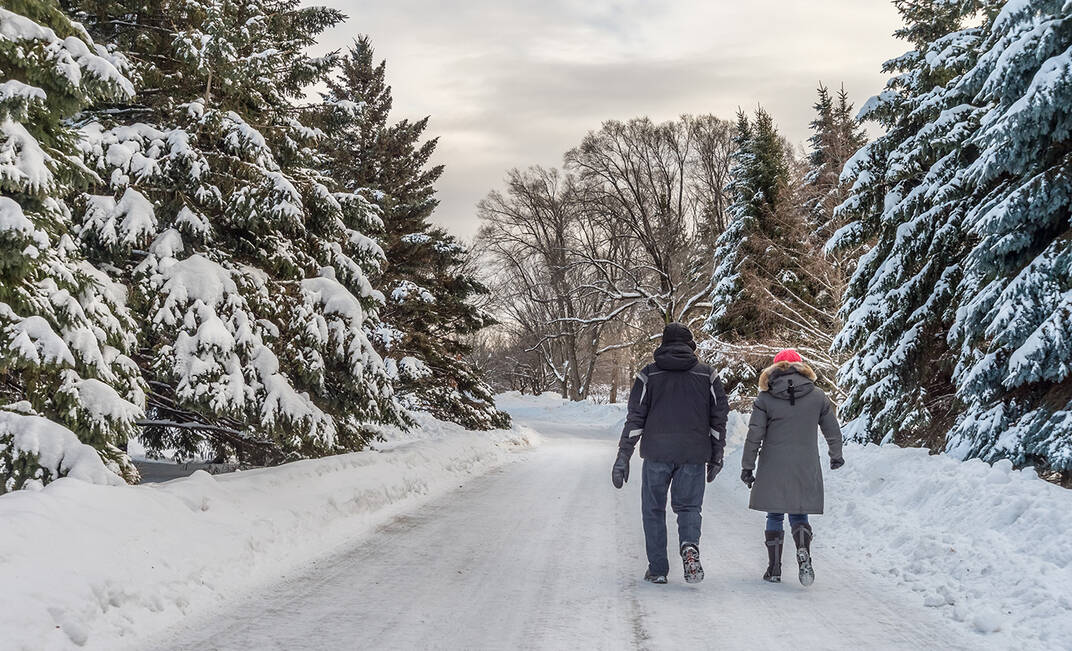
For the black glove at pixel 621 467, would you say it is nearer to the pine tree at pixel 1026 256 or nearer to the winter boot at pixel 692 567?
the winter boot at pixel 692 567

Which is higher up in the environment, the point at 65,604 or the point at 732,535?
the point at 65,604

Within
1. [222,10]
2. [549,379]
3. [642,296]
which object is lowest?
[549,379]

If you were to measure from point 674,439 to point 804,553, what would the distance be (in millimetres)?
1237

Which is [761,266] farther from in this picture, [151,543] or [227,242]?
[151,543]

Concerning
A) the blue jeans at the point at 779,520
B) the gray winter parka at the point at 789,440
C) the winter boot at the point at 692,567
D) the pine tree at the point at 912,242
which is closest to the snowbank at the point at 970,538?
the blue jeans at the point at 779,520

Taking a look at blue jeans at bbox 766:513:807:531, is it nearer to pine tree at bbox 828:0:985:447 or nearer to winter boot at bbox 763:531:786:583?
winter boot at bbox 763:531:786:583

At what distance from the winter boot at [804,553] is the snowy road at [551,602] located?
93 millimetres

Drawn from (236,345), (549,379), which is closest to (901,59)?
(236,345)

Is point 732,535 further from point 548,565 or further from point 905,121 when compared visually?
point 905,121

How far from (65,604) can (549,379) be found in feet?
206

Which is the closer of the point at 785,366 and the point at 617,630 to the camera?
the point at 617,630

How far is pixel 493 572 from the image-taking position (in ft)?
20.0

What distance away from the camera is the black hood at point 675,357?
5.95 meters

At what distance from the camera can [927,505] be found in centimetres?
736
